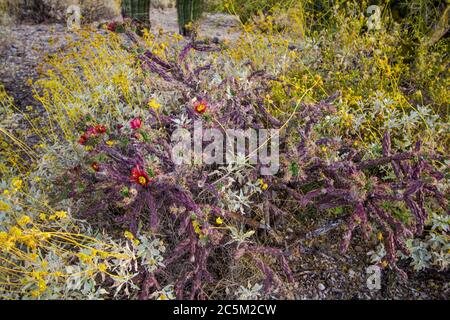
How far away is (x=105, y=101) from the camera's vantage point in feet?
9.48

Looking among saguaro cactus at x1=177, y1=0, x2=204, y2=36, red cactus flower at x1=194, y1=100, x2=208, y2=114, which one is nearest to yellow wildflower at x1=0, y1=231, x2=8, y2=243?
red cactus flower at x1=194, y1=100, x2=208, y2=114

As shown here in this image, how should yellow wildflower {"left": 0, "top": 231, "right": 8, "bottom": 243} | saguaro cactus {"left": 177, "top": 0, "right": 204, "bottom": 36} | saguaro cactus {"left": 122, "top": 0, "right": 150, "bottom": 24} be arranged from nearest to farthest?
yellow wildflower {"left": 0, "top": 231, "right": 8, "bottom": 243}
saguaro cactus {"left": 122, "top": 0, "right": 150, "bottom": 24}
saguaro cactus {"left": 177, "top": 0, "right": 204, "bottom": 36}

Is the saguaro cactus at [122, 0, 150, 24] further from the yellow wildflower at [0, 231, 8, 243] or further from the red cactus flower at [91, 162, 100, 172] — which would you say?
the yellow wildflower at [0, 231, 8, 243]

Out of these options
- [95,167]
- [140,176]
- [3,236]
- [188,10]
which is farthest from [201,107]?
[188,10]

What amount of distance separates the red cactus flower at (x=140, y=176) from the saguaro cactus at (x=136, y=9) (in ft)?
10.5

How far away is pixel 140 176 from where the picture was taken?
1871 millimetres

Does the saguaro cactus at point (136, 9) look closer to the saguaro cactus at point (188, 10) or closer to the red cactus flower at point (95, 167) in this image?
the saguaro cactus at point (188, 10)

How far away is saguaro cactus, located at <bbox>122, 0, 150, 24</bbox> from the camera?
15.3 ft

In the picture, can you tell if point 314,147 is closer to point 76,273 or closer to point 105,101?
point 76,273

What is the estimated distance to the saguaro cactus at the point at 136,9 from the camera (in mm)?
4672

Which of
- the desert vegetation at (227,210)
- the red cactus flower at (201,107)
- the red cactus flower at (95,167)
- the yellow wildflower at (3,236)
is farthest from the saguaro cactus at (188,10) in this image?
the yellow wildflower at (3,236)

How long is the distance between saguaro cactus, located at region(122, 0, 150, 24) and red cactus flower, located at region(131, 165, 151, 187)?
320 centimetres

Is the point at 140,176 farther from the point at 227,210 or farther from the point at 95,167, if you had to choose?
the point at 227,210
